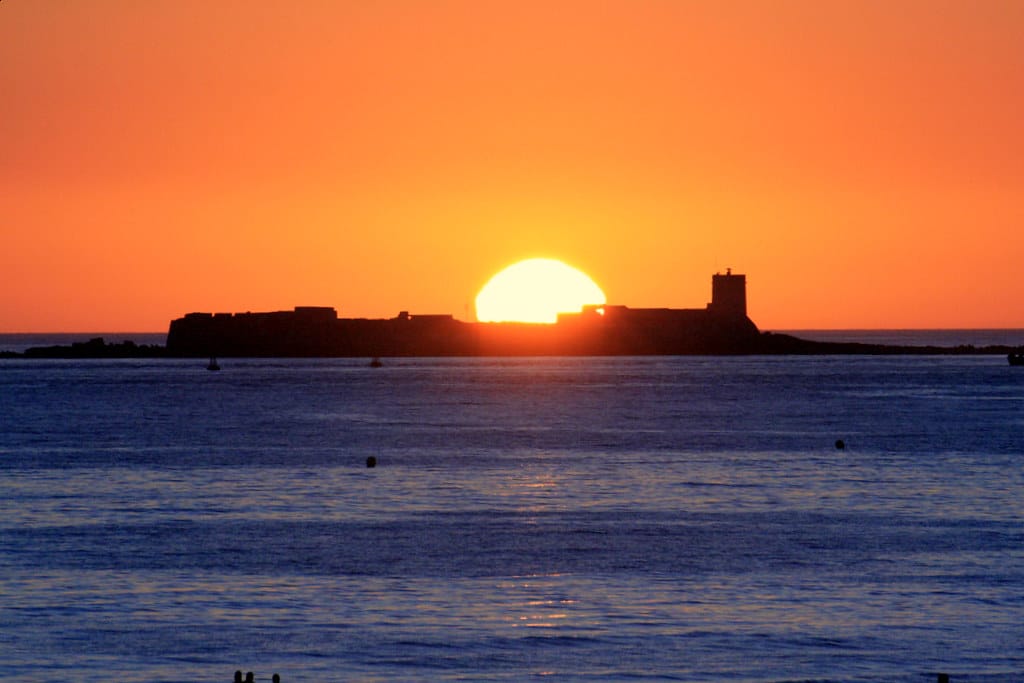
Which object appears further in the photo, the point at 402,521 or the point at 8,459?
the point at 8,459

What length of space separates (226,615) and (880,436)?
57.0m

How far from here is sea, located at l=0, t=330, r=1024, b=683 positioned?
2468cm

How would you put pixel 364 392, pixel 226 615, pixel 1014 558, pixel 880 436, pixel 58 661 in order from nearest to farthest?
1. pixel 58 661
2. pixel 226 615
3. pixel 1014 558
4. pixel 880 436
5. pixel 364 392

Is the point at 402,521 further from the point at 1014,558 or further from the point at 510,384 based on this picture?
the point at 510,384

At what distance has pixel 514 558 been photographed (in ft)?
113

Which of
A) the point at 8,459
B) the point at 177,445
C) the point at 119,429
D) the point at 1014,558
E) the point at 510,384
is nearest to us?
the point at 1014,558

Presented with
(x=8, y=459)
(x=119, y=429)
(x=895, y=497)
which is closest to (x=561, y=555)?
(x=895, y=497)

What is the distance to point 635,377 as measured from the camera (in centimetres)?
19725

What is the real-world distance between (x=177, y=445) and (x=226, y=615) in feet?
154

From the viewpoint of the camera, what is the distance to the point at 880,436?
79.9m

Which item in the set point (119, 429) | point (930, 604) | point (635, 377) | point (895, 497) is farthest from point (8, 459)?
point (635, 377)

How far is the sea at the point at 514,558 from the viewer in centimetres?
2468

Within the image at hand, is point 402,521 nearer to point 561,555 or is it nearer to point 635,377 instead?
point 561,555

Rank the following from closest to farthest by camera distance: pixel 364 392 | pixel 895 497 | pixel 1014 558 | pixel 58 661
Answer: pixel 58 661 → pixel 1014 558 → pixel 895 497 → pixel 364 392
